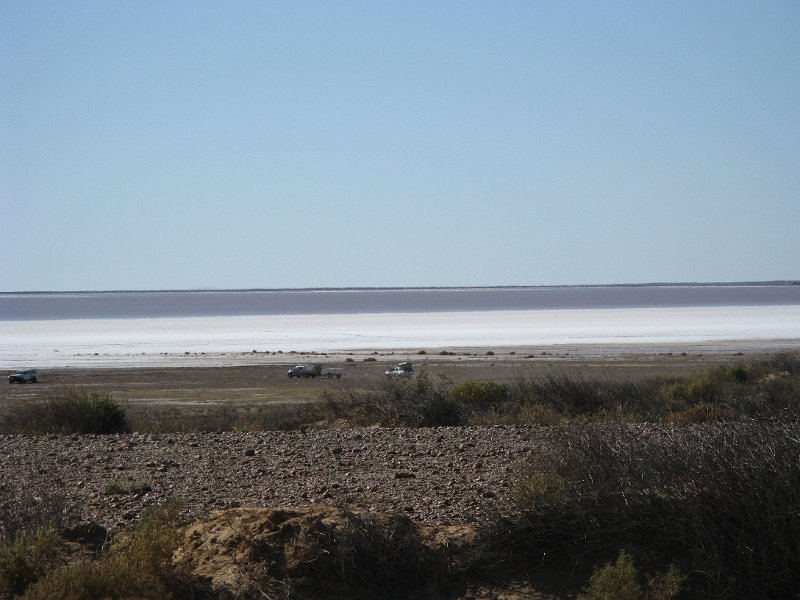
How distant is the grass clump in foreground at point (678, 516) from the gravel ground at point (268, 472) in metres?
0.57

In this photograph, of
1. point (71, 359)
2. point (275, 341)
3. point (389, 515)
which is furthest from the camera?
point (275, 341)

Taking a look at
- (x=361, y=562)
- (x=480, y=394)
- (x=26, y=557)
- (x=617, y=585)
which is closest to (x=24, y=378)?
(x=480, y=394)

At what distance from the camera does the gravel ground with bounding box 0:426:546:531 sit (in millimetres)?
9938

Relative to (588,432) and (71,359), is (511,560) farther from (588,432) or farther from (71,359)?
(71,359)

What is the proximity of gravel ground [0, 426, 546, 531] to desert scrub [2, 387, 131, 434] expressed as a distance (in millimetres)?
2444

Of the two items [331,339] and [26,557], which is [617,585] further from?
[331,339]

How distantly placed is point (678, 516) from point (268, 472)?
585cm

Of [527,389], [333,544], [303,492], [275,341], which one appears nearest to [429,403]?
[527,389]

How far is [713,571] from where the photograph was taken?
770cm

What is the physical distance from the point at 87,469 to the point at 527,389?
11385 mm

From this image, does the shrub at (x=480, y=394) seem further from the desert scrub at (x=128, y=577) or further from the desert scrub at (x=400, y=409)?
the desert scrub at (x=128, y=577)

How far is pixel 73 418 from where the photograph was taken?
19.2 m

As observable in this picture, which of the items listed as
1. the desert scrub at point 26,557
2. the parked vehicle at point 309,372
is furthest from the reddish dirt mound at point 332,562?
the parked vehicle at point 309,372

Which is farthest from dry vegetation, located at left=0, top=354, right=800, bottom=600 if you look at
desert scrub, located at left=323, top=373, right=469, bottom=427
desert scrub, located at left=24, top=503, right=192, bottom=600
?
desert scrub, located at left=323, top=373, right=469, bottom=427
